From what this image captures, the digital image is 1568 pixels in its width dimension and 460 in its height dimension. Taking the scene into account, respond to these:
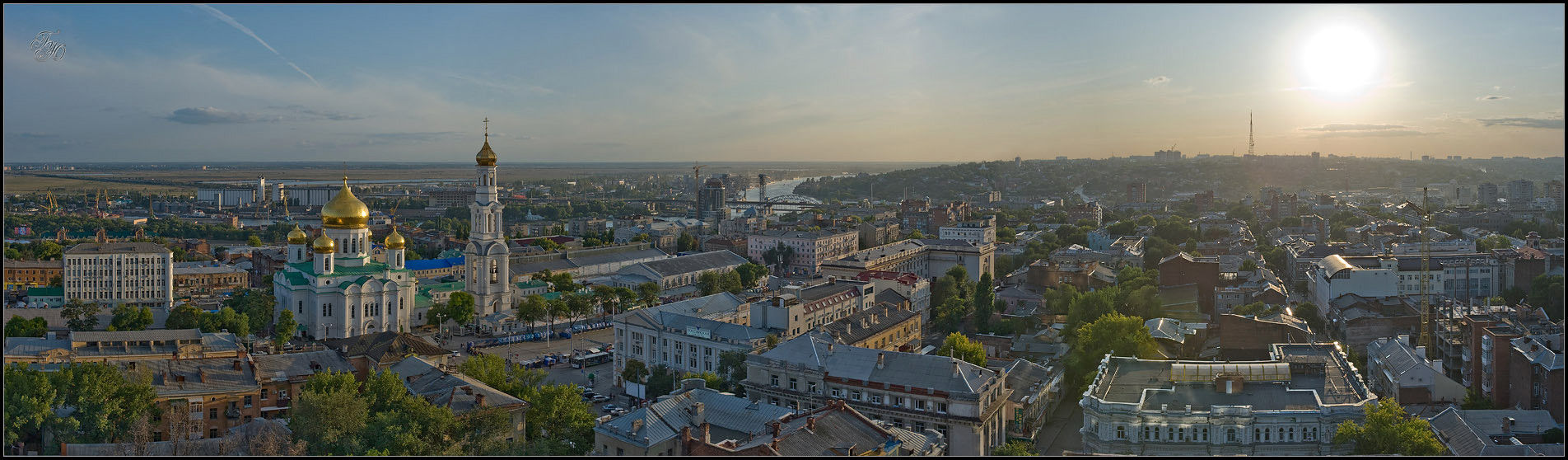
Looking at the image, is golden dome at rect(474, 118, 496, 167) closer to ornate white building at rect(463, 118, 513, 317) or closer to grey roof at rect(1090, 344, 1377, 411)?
ornate white building at rect(463, 118, 513, 317)

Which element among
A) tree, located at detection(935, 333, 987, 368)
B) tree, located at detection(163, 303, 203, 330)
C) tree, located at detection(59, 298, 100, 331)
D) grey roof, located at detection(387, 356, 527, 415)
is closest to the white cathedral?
tree, located at detection(163, 303, 203, 330)

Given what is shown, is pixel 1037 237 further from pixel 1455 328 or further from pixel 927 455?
pixel 927 455

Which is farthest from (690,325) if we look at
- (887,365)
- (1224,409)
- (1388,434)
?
(1388,434)

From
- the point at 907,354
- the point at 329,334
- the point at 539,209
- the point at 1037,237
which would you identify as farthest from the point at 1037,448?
the point at 539,209

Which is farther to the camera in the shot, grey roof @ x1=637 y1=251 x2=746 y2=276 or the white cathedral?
grey roof @ x1=637 y1=251 x2=746 y2=276

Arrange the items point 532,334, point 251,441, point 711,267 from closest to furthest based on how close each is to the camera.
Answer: point 251,441, point 532,334, point 711,267

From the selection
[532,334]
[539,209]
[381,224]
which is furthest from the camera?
[539,209]

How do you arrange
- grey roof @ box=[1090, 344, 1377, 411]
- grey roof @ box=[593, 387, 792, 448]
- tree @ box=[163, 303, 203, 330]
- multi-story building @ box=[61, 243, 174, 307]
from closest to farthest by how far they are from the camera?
1. grey roof @ box=[593, 387, 792, 448]
2. grey roof @ box=[1090, 344, 1377, 411]
3. tree @ box=[163, 303, 203, 330]
4. multi-story building @ box=[61, 243, 174, 307]
